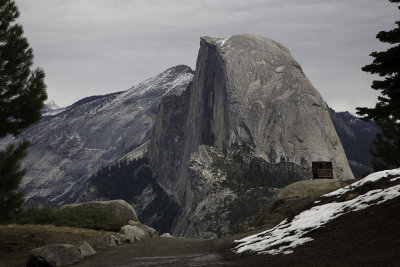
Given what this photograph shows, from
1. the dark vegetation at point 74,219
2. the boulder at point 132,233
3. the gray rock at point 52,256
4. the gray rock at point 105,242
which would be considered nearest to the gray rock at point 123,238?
the boulder at point 132,233

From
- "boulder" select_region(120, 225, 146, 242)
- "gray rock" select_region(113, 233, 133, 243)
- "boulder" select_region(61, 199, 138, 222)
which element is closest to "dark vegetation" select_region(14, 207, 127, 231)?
"boulder" select_region(120, 225, 146, 242)

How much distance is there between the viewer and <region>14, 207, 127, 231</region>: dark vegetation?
29.5 meters

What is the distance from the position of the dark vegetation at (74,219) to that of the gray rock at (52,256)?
10.5m

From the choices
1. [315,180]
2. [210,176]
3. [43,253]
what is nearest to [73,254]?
[43,253]

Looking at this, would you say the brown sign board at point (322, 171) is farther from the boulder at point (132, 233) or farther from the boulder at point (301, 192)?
the boulder at point (132, 233)

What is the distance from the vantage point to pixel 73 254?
19.6m

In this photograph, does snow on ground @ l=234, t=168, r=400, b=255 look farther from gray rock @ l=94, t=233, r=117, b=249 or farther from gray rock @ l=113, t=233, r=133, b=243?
gray rock @ l=113, t=233, r=133, b=243

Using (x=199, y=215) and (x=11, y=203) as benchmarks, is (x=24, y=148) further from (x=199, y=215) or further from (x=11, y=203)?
(x=199, y=215)

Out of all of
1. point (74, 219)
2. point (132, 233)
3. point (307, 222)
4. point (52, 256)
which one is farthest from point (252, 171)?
point (52, 256)

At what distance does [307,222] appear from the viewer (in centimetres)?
1900

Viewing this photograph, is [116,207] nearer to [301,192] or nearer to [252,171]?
[301,192]

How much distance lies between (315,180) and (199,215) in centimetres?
11990

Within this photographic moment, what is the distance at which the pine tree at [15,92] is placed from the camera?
20.1 m

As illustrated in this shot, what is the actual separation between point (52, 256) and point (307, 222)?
10533 millimetres
